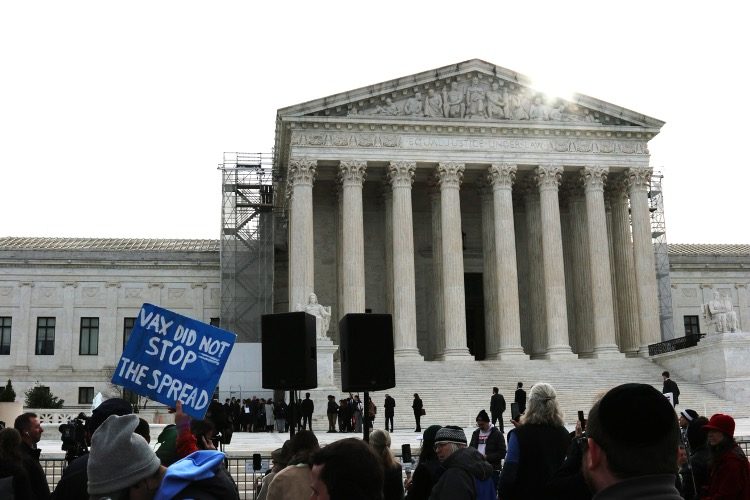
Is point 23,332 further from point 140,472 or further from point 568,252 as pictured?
point 140,472

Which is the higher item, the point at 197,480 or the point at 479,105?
the point at 479,105

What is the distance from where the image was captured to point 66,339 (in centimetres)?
5606

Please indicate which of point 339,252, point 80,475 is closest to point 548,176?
point 339,252

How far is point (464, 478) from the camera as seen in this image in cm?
709

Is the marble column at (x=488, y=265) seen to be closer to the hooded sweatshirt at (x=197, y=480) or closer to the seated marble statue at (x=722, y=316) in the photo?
the seated marble statue at (x=722, y=316)

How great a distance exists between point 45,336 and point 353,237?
2346cm

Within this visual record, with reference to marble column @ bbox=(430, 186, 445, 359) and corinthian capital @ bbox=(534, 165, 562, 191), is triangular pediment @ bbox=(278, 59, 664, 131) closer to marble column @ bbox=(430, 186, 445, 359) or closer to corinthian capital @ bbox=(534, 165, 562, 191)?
corinthian capital @ bbox=(534, 165, 562, 191)

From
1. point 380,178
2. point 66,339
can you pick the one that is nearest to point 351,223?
point 380,178

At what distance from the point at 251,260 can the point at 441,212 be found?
13504 mm

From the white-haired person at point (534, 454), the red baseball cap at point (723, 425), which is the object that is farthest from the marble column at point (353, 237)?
the white-haired person at point (534, 454)

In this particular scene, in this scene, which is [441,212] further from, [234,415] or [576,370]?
[234,415]

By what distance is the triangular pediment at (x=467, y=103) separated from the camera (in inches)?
1860

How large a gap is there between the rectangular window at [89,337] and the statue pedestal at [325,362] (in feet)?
75.2

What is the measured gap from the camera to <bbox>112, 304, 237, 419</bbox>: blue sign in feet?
29.6
